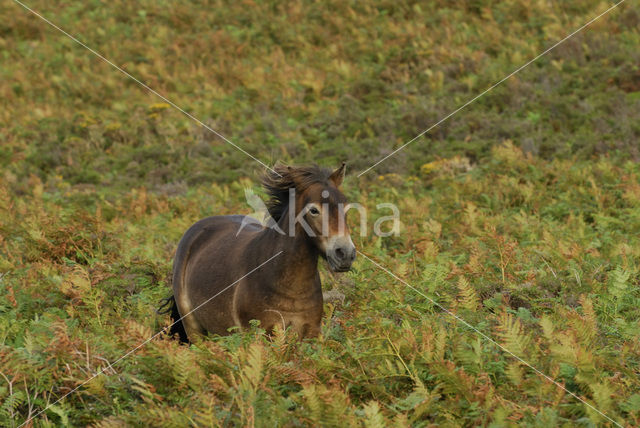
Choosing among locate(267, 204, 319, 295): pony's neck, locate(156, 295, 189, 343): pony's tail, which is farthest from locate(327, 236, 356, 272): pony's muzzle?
locate(156, 295, 189, 343): pony's tail

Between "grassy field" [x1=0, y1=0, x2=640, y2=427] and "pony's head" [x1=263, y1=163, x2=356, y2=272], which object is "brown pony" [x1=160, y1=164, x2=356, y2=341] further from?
"grassy field" [x1=0, y1=0, x2=640, y2=427]

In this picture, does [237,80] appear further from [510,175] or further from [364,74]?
[510,175]

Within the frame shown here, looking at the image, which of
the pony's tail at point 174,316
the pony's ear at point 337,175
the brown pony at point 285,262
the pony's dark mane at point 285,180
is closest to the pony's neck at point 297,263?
the brown pony at point 285,262

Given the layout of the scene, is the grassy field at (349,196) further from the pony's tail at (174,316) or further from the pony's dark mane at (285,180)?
the pony's dark mane at (285,180)

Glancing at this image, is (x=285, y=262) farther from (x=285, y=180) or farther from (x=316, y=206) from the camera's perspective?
(x=285, y=180)

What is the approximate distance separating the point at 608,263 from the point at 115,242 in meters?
6.93

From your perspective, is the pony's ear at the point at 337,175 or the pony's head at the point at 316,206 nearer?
the pony's head at the point at 316,206

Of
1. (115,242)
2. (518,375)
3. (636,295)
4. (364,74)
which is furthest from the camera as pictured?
(364,74)

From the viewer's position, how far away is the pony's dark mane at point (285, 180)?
5.79 m

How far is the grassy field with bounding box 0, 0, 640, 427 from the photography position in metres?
4.36

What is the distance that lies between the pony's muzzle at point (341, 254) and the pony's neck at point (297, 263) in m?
0.43

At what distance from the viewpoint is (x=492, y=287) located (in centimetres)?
728

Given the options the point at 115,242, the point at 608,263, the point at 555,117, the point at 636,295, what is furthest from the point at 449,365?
the point at 555,117

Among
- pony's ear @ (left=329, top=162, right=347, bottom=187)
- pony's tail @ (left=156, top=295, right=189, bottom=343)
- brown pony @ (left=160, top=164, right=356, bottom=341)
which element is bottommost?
pony's tail @ (left=156, top=295, right=189, bottom=343)
